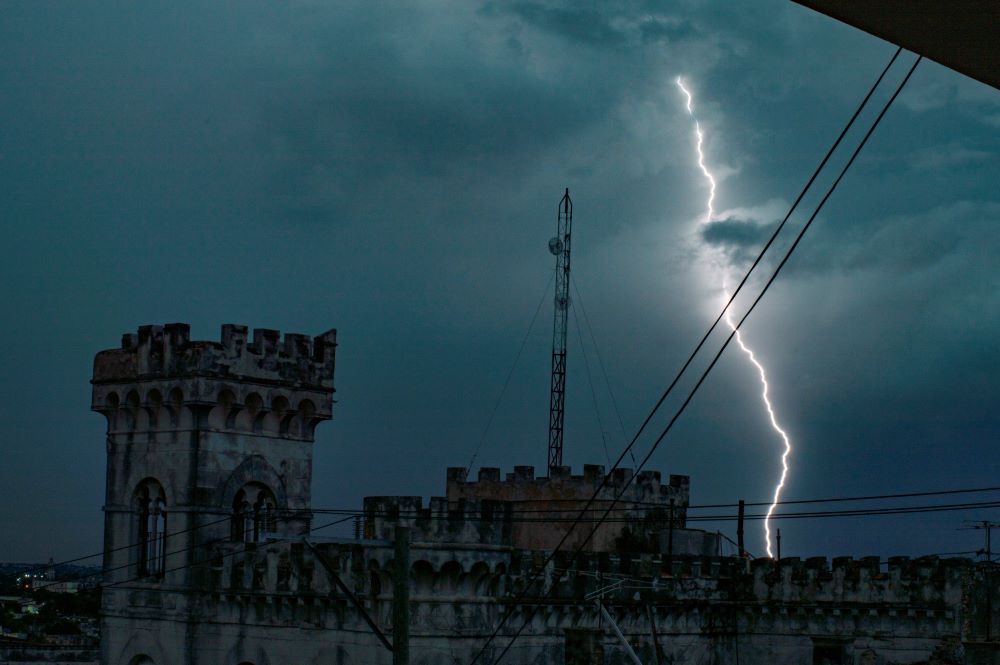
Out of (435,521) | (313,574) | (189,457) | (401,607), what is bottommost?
(401,607)

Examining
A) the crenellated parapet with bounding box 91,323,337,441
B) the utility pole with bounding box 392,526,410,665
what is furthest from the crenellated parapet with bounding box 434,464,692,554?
the utility pole with bounding box 392,526,410,665

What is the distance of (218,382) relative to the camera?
30750 millimetres

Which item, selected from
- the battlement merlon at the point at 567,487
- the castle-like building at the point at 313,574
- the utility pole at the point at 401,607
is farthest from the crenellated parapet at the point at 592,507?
the utility pole at the point at 401,607

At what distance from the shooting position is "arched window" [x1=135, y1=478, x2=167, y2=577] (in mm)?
31750

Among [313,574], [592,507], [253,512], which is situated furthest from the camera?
[592,507]

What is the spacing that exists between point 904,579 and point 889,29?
35.8 m

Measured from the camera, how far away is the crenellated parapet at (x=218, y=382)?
1212 inches

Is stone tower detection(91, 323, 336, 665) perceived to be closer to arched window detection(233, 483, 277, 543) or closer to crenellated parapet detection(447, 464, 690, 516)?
arched window detection(233, 483, 277, 543)

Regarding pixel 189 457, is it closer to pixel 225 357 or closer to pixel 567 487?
pixel 225 357

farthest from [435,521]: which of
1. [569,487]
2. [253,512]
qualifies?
[569,487]

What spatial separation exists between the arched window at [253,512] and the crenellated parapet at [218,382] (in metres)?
1.42

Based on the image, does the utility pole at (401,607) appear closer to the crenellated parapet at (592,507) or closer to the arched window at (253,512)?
the arched window at (253,512)

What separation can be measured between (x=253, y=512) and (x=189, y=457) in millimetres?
2074

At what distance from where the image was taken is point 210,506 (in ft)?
100
